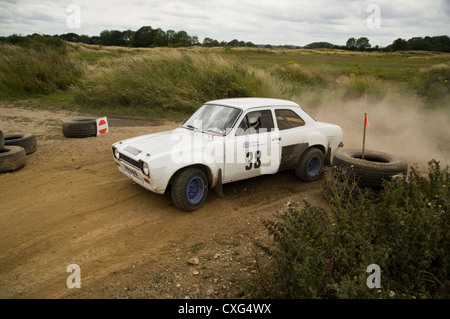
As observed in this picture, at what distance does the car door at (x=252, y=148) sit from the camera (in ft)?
16.8

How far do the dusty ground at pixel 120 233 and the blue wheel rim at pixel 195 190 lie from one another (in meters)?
0.21

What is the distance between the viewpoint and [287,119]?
593 cm

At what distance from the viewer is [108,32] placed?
2798 inches

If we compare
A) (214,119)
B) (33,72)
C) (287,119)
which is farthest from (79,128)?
(33,72)

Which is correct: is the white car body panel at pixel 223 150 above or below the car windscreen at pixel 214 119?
below

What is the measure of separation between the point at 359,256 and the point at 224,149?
8.49 feet

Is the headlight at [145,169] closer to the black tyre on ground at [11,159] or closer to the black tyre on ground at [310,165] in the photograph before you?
the black tyre on ground at [310,165]

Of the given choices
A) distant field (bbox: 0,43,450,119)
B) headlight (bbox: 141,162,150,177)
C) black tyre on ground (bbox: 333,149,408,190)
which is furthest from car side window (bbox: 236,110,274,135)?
distant field (bbox: 0,43,450,119)

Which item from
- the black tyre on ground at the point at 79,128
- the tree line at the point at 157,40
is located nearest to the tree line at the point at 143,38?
the tree line at the point at 157,40

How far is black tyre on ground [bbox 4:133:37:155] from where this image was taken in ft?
23.1

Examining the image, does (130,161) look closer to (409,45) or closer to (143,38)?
(409,45)

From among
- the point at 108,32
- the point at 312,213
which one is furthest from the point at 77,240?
the point at 108,32
